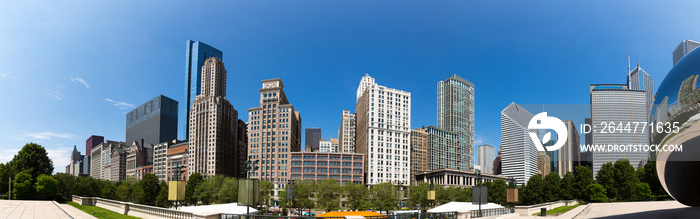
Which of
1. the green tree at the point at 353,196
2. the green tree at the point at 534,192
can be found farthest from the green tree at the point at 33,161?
the green tree at the point at 534,192

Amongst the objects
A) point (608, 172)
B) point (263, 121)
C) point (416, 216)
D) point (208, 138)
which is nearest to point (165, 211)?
point (416, 216)

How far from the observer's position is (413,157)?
194125mm

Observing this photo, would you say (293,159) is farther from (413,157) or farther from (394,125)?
(413,157)

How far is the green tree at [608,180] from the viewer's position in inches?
2416

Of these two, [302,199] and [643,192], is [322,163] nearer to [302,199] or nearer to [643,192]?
[302,199]

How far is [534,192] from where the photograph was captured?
6588 centimetres

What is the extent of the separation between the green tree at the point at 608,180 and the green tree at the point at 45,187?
80.0 metres

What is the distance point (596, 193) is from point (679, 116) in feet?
188

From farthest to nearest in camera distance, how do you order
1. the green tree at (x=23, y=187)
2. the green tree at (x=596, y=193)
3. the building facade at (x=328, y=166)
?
the building facade at (x=328, y=166) < the green tree at (x=596, y=193) < the green tree at (x=23, y=187)

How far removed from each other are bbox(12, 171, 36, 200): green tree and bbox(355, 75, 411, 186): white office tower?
89529 millimetres

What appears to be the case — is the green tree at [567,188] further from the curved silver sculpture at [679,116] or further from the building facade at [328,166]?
the building facade at [328,166]

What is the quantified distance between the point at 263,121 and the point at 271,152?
1115cm

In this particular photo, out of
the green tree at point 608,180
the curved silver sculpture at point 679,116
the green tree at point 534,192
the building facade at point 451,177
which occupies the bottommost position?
the building facade at point 451,177

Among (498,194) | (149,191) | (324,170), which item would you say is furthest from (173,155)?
(498,194)
